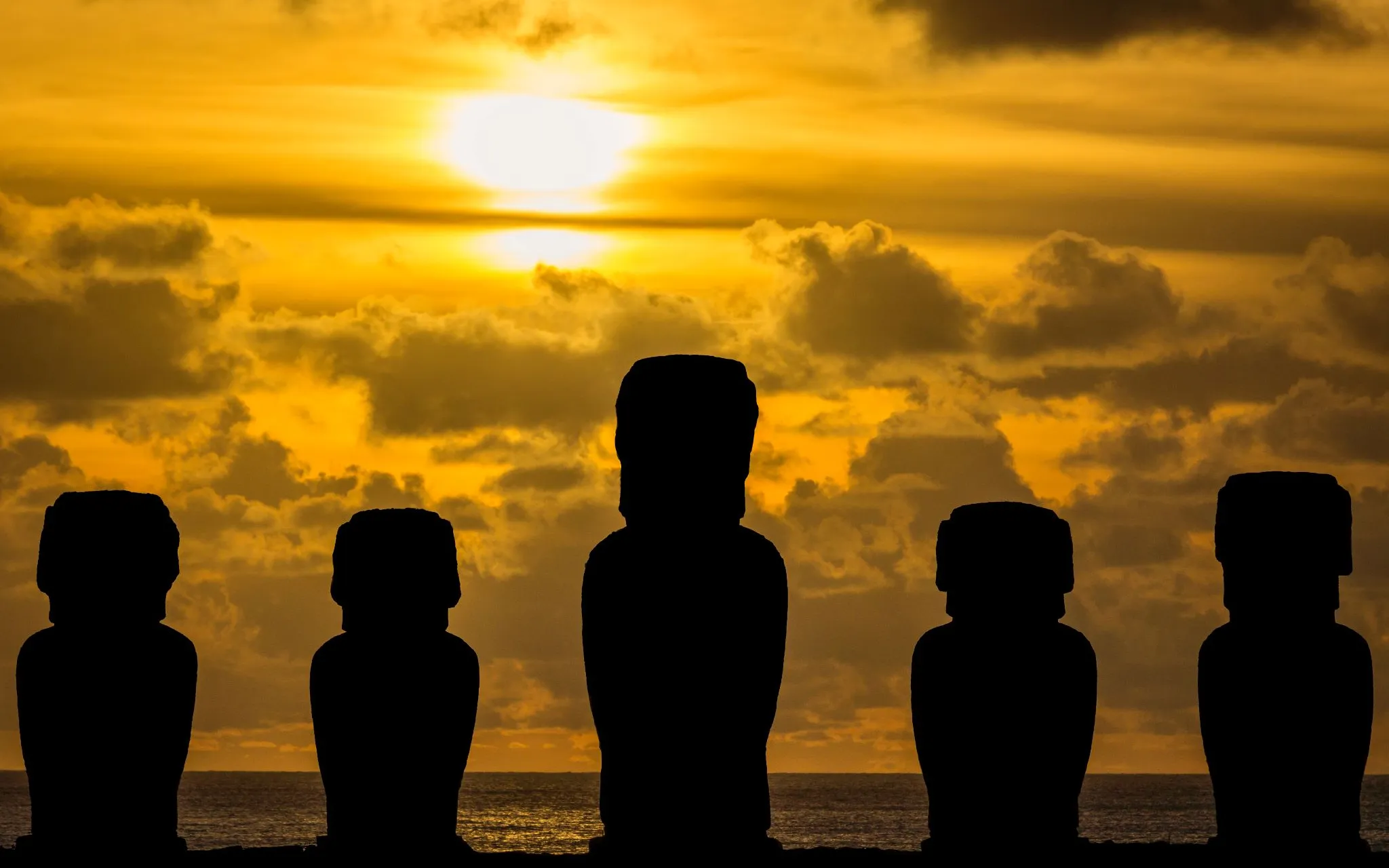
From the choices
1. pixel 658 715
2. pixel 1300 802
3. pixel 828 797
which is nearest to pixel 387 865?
pixel 658 715

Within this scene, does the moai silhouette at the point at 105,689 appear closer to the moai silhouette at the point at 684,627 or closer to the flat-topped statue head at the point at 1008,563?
the moai silhouette at the point at 684,627

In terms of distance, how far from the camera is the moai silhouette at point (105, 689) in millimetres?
14109

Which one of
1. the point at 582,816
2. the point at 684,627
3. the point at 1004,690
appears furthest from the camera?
the point at 582,816

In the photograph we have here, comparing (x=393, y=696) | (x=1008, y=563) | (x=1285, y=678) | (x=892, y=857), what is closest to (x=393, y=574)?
(x=393, y=696)

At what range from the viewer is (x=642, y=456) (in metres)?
13.4

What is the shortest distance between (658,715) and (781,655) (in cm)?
81

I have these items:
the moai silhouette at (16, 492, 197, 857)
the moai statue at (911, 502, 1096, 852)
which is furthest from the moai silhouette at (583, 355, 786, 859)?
the moai silhouette at (16, 492, 197, 857)

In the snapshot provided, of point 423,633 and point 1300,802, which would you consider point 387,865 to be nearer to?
point 423,633

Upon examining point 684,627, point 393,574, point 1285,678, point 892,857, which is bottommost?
point 892,857

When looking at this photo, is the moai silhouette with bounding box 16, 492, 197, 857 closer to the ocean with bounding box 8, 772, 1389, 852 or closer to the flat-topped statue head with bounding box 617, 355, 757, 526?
the flat-topped statue head with bounding box 617, 355, 757, 526

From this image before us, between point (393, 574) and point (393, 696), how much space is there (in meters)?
0.76

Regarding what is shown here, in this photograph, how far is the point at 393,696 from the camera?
1386 cm

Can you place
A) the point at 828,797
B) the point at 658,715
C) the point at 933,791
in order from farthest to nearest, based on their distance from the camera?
1. the point at 828,797
2. the point at 933,791
3. the point at 658,715

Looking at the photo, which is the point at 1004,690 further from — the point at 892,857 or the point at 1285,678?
the point at 1285,678
